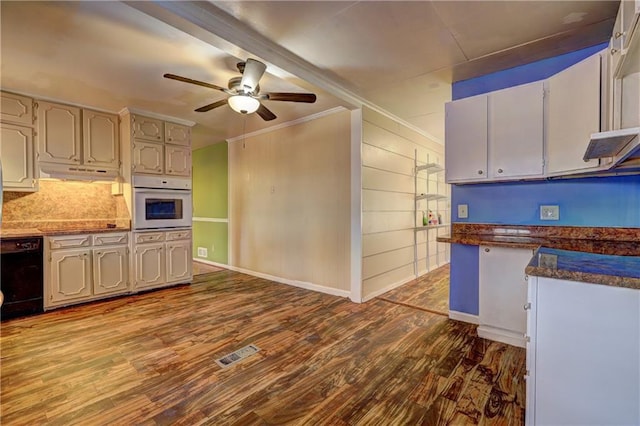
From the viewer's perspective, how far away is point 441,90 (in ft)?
10.9

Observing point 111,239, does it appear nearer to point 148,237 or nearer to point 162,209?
point 148,237

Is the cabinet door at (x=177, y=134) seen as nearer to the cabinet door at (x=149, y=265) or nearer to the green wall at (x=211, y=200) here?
the green wall at (x=211, y=200)

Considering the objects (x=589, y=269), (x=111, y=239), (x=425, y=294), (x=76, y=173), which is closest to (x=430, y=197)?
(x=425, y=294)

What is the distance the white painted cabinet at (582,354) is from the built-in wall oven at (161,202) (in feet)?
14.1

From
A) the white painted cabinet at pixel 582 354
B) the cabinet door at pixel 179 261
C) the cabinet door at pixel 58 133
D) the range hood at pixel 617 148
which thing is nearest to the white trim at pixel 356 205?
the range hood at pixel 617 148

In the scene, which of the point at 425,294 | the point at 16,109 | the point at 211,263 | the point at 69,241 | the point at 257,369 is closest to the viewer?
the point at 257,369

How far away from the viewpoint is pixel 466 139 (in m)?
2.86

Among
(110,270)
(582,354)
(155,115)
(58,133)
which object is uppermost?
(155,115)

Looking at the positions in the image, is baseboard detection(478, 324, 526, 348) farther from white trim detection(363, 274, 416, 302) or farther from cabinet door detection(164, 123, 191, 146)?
cabinet door detection(164, 123, 191, 146)

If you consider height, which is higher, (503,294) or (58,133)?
(58,133)

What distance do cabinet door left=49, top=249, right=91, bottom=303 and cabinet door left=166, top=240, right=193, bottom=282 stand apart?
0.93 meters

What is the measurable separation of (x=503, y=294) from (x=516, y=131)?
143 cm

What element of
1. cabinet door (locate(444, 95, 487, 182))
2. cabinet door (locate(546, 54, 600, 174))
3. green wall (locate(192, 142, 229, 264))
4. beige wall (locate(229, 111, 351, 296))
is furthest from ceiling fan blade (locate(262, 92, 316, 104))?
green wall (locate(192, 142, 229, 264))

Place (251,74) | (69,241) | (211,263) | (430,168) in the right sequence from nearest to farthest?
(251,74) → (69,241) → (430,168) → (211,263)
